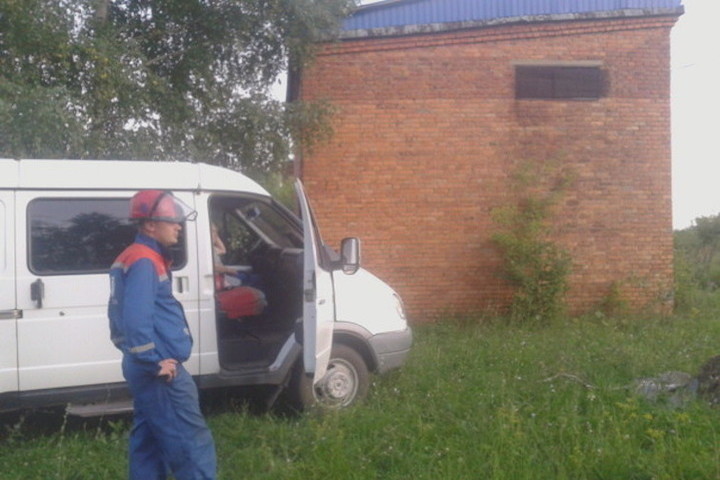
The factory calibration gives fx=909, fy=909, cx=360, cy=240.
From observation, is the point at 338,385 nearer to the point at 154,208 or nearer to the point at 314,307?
the point at 314,307

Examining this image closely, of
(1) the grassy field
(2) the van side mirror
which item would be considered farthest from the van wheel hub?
(2) the van side mirror

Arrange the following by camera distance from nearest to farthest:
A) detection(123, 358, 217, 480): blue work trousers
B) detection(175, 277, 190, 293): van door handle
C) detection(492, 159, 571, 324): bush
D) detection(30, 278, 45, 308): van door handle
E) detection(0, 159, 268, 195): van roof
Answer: detection(123, 358, 217, 480): blue work trousers
detection(30, 278, 45, 308): van door handle
detection(0, 159, 268, 195): van roof
detection(175, 277, 190, 293): van door handle
detection(492, 159, 571, 324): bush

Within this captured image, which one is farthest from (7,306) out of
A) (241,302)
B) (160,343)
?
(160,343)

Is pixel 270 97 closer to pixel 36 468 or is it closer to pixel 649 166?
pixel 649 166

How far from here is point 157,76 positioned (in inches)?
441

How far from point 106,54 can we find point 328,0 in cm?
329

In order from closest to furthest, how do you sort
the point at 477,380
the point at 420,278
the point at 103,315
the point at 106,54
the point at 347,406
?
1. the point at 103,315
2. the point at 347,406
3. the point at 477,380
4. the point at 106,54
5. the point at 420,278

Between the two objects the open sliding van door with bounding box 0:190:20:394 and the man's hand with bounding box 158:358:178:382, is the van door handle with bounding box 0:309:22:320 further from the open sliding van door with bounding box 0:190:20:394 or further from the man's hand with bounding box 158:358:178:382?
the man's hand with bounding box 158:358:178:382

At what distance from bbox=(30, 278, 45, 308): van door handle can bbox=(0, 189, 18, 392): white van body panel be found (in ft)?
0.41

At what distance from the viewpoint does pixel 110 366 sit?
6.64 meters

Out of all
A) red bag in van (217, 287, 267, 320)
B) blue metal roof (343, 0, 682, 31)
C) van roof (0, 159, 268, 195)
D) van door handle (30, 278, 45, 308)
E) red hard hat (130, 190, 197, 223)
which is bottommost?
red bag in van (217, 287, 267, 320)

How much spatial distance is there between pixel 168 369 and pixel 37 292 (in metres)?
2.09

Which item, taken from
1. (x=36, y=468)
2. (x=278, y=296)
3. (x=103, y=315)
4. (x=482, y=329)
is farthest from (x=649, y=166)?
(x=36, y=468)

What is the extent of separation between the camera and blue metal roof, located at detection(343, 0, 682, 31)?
13336mm
